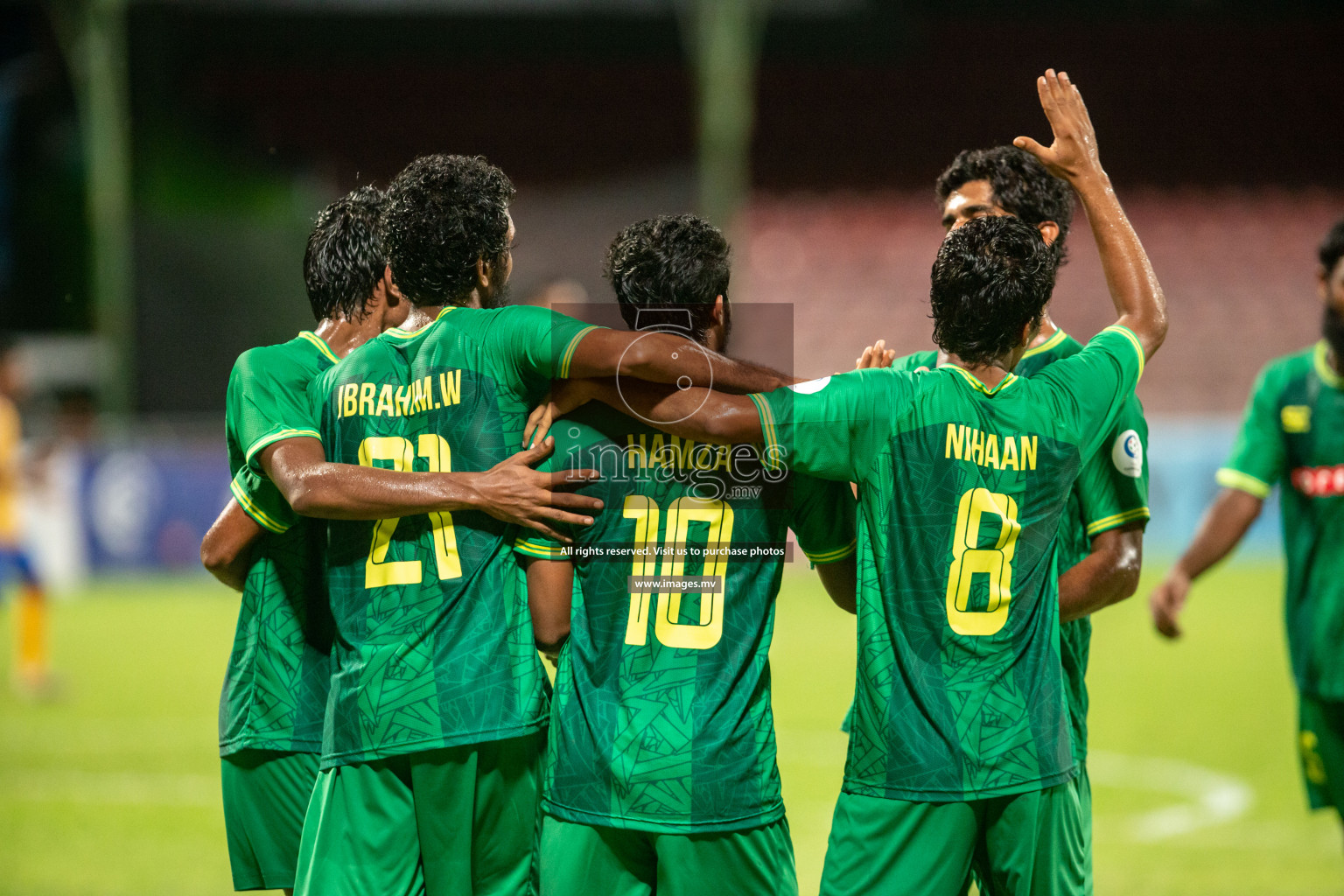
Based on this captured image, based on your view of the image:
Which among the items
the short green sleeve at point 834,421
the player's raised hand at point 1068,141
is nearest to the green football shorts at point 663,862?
the short green sleeve at point 834,421

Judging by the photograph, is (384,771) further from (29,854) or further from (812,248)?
(812,248)

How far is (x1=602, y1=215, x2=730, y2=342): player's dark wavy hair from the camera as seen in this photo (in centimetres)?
265

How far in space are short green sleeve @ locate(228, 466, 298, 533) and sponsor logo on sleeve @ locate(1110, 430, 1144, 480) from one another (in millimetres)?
1931

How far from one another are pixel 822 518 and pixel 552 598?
0.60 m

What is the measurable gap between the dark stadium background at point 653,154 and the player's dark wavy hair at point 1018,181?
1182 centimetres

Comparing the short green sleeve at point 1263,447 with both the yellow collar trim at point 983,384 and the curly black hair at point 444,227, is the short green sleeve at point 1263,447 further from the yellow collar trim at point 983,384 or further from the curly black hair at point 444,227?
the curly black hair at point 444,227

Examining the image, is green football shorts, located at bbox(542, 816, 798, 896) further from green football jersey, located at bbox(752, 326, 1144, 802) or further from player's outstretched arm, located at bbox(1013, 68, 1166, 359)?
player's outstretched arm, located at bbox(1013, 68, 1166, 359)

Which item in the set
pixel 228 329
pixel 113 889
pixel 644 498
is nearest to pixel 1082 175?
pixel 644 498

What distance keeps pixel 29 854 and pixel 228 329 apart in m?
12.5

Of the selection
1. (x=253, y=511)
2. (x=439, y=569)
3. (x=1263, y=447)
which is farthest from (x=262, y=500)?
(x=1263, y=447)

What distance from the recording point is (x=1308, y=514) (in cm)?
433

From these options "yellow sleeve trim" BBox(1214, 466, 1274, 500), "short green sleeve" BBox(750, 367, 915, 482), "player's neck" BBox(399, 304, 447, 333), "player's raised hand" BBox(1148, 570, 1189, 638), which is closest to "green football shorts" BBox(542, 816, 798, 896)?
"short green sleeve" BBox(750, 367, 915, 482)

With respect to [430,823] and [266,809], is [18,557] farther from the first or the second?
[430,823]

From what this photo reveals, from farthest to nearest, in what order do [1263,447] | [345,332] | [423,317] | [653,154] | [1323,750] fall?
[653,154] < [1263,447] < [1323,750] < [345,332] < [423,317]
